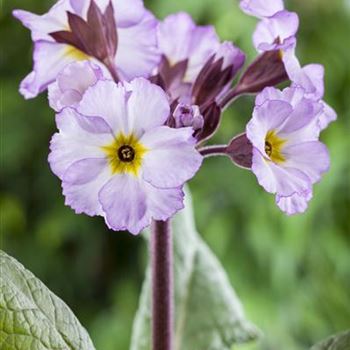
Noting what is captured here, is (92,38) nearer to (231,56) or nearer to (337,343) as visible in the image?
(231,56)

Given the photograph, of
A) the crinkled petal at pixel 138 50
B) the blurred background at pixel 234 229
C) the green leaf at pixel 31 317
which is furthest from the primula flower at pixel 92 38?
the blurred background at pixel 234 229

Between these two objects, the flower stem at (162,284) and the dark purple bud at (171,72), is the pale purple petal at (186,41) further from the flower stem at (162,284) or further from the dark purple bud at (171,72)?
the flower stem at (162,284)

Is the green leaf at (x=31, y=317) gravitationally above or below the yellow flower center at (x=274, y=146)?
below

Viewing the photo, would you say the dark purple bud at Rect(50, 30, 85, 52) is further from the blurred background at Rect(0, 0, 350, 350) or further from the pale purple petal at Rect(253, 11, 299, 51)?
the blurred background at Rect(0, 0, 350, 350)

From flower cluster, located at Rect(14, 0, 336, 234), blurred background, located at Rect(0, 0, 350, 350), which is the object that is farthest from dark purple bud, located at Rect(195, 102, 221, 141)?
blurred background, located at Rect(0, 0, 350, 350)

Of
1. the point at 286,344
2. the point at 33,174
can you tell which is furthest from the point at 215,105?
the point at 33,174

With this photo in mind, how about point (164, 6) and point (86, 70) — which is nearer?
point (86, 70)

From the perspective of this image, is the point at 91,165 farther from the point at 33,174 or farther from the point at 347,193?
the point at 33,174
